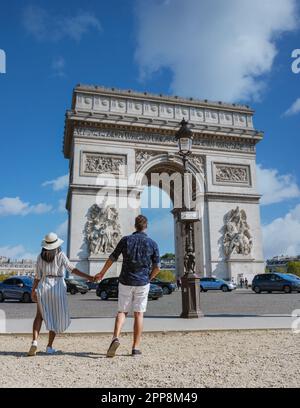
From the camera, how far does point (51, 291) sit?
484cm

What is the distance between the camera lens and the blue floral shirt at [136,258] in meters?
4.75

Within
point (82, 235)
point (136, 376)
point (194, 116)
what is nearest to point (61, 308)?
point (136, 376)

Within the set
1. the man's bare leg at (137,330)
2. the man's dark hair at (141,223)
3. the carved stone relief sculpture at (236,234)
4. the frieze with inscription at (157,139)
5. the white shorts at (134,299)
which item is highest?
the frieze with inscription at (157,139)

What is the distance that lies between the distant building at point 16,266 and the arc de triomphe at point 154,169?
115 meters

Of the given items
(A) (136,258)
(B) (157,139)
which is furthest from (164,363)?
(B) (157,139)

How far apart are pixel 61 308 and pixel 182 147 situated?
19.9ft

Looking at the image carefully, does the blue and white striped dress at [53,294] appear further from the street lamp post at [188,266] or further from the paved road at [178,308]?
the paved road at [178,308]

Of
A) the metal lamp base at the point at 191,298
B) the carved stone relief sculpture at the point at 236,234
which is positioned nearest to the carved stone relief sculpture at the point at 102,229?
the carved stone relief sculpture at the point at 236,234

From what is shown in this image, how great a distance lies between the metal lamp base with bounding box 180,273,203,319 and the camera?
28.7ft

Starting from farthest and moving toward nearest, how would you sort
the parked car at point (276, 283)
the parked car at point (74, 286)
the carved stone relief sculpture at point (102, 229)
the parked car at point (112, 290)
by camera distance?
the carved stone relief sculpture at point (102, 229) → the parked car at point (74, 286) → the parked car at point (276, 283) → the parked car at point (112, 290)

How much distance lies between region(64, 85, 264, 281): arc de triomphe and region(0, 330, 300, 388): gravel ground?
20309 millimetres

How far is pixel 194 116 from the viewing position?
3133 centimetres
